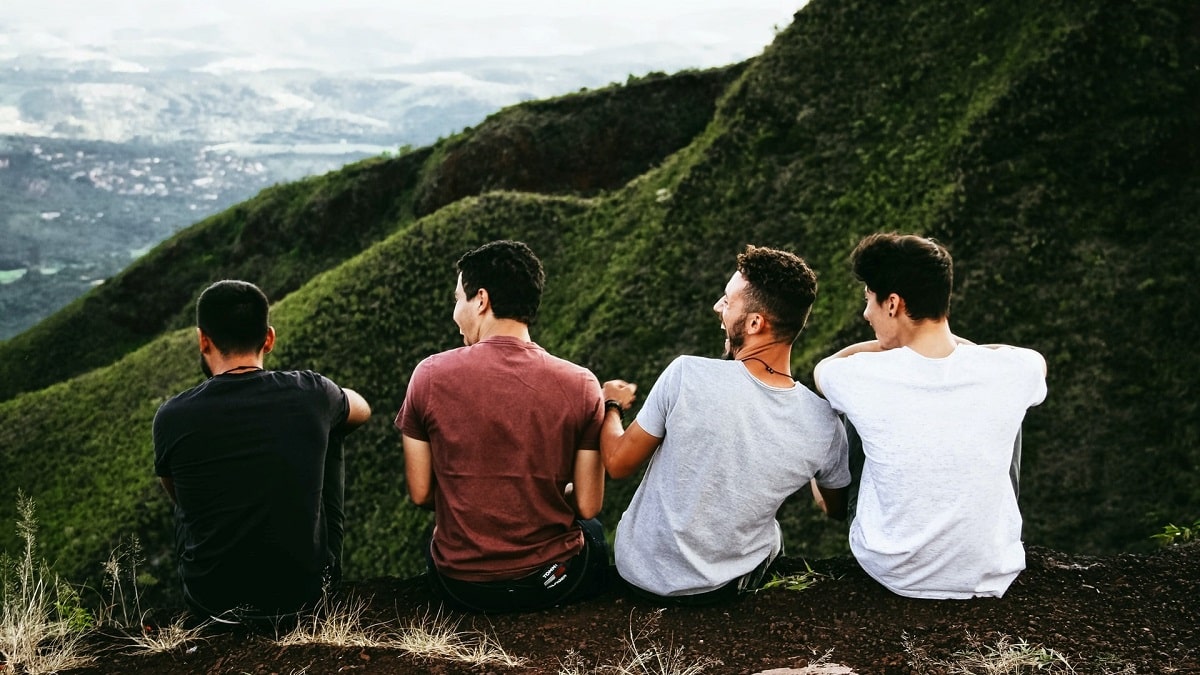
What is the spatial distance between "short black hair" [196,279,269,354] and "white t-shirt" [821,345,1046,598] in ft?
10.8

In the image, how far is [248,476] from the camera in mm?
5180

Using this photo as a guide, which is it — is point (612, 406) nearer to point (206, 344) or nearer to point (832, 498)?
point (832, 498)

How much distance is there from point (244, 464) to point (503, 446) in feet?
4.81

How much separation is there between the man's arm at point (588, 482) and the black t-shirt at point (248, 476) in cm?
151

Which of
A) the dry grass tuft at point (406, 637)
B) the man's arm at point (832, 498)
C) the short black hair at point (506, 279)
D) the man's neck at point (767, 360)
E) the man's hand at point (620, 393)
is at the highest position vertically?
the short black hair at point (506, 279)

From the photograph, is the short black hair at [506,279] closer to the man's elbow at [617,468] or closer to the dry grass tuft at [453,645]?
the man's elbow at [617,468]

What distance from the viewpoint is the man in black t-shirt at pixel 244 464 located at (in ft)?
16.9

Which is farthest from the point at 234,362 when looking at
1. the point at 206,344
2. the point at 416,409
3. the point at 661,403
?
the point at 661,403

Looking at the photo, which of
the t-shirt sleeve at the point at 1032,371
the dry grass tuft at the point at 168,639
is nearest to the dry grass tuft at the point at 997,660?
the t-shirt sleeve at the point at 1032,371

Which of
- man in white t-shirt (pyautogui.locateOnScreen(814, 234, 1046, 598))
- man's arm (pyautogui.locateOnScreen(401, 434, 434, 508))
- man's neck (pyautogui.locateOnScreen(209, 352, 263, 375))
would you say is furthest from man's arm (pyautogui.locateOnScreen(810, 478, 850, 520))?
man's neck (pyautogui.locateOnScreen(209, 352, 263, 375))

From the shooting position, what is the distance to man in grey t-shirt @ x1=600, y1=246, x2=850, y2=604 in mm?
4891

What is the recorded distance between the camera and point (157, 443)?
205 inches

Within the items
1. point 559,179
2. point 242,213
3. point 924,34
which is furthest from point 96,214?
point 924,34

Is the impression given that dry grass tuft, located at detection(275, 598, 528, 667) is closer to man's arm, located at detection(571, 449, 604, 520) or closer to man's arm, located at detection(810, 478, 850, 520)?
man's arm, located at detection(571, 449, 604, 520)
